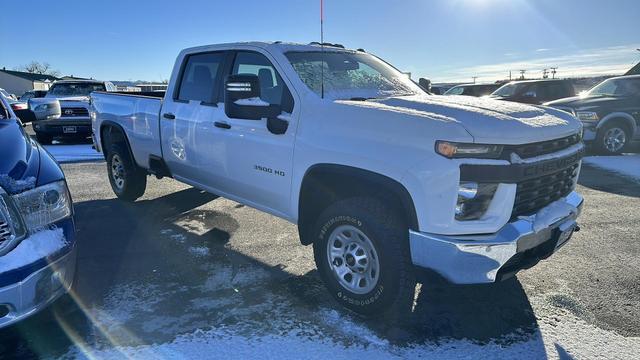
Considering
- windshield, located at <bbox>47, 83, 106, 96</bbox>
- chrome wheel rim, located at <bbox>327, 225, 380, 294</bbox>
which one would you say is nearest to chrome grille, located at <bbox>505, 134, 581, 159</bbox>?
chrome wheel rim, located at <bbox>327, 225, 380, 294</bbox>

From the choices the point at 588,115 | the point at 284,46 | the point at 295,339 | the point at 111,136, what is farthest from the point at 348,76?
the point at 588,115

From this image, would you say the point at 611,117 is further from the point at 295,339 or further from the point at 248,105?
the point at 295,339

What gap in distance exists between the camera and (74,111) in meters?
12.1

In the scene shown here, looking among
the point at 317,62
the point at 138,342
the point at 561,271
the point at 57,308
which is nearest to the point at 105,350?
the point at 138,342

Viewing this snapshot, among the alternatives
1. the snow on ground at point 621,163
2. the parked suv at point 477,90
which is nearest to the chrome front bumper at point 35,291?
the snow on ground at point 621,163

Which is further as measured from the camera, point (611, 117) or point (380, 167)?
point (611, 117)

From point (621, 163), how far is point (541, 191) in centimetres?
812

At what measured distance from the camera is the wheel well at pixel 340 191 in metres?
2.88

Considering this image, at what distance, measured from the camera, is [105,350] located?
284cm

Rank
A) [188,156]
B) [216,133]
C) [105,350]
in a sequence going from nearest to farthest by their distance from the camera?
[105,350], [216,133], [188,156]

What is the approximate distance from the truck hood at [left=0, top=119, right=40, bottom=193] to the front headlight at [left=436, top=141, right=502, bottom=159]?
7.90 feet

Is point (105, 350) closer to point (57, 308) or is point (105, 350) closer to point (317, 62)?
point (57, 308)

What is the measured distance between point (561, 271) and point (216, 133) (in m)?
3.36

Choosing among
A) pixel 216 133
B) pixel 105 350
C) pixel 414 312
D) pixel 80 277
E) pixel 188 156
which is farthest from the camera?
pixel 188 156
